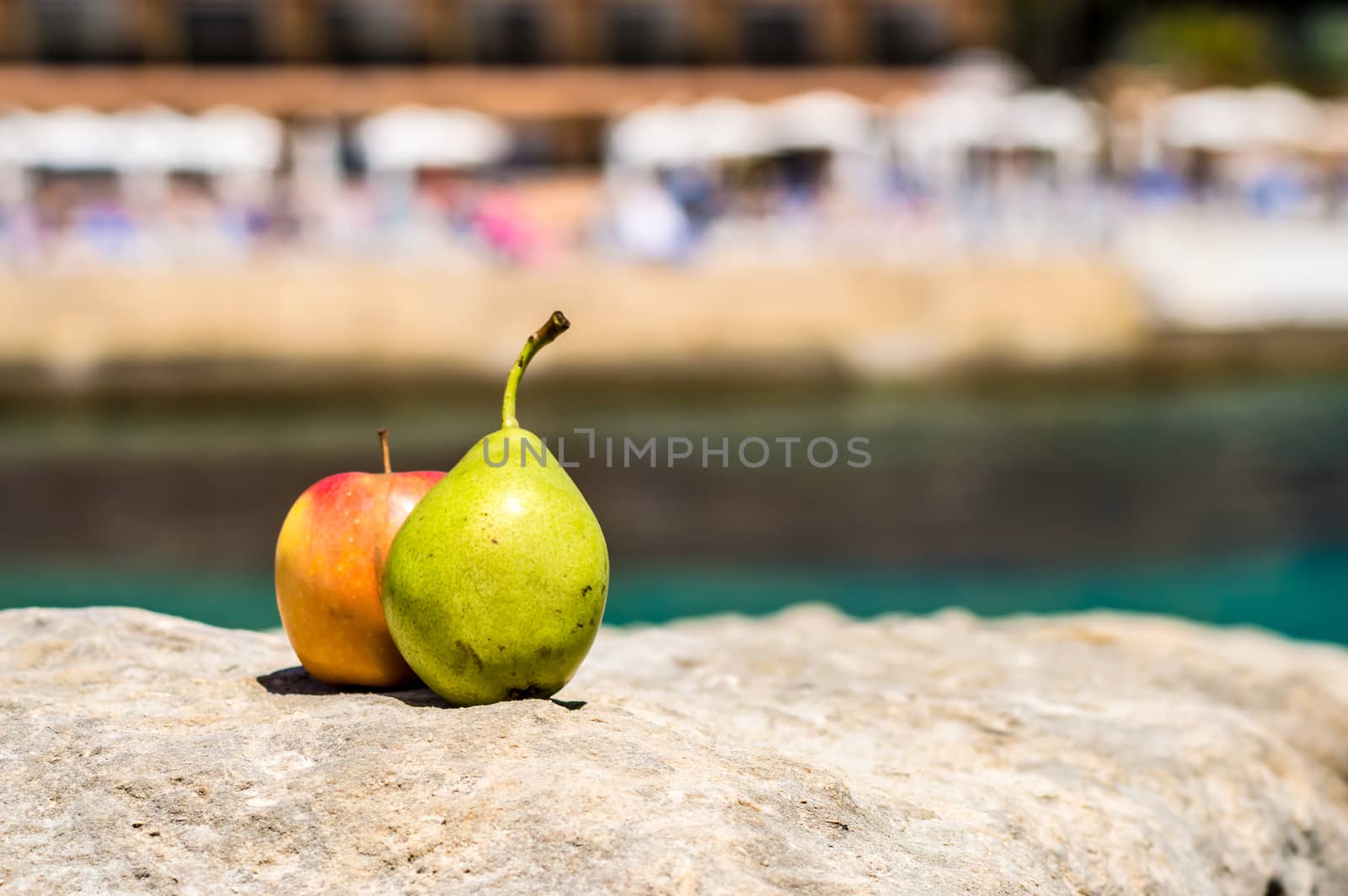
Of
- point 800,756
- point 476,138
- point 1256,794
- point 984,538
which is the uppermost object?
point 476,138

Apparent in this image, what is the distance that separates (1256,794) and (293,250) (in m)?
22.1

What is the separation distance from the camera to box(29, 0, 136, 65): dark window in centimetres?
3919

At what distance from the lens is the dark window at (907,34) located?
44.8 metres

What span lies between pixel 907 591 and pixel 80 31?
108 ft

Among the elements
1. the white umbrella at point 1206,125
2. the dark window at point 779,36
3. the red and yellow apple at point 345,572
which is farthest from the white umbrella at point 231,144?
the red and yellow apple at point 345,572

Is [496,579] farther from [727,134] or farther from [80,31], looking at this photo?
[80,31]

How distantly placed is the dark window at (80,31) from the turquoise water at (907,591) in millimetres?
28280

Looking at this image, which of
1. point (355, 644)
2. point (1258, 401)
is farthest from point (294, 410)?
point (355, 644)

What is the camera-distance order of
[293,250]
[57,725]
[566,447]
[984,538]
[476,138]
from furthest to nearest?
[476,138], [293,250], [566,447], [984,538], [57,725]

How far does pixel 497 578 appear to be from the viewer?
12.1 feet

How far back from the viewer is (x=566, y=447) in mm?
20547

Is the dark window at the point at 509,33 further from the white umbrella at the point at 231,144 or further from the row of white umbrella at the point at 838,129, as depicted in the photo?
the white umbrella at the point at 231,144

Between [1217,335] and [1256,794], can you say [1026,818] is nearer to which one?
[1256,794]

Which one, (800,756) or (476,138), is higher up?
(476,138)
